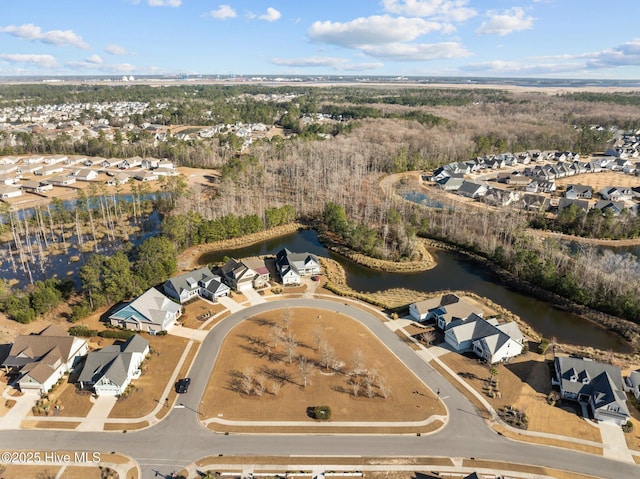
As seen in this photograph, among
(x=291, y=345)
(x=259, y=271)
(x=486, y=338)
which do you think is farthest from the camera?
(x=259, y=271)

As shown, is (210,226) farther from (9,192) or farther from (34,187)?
(34,187)

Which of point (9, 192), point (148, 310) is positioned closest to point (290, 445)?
point (148, 310)

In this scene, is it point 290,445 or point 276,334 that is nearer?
point 290,445

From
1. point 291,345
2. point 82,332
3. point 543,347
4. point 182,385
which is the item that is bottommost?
point 543,347

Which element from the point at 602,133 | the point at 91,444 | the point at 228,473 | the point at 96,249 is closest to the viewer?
the point at 228,473

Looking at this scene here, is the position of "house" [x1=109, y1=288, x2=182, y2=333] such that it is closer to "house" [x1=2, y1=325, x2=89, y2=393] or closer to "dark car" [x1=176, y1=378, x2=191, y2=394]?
"house" [x1=2, y1=325, x2=89, y2=393]

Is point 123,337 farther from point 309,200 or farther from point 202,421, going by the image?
point 309,200

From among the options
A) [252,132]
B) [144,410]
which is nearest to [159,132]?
[252,132]

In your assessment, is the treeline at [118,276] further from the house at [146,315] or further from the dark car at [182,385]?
the dark car at [182,385]

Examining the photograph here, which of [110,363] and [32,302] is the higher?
[32,302]
